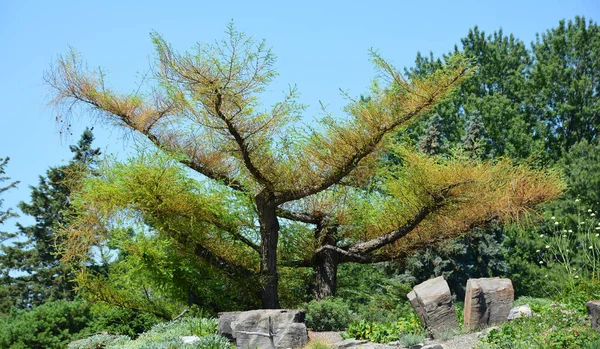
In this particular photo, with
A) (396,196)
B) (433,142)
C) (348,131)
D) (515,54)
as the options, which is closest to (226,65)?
(348,131)

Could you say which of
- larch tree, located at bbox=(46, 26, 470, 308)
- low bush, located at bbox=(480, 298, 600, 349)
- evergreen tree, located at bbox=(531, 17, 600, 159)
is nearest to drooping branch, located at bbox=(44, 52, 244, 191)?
larch tree, located at bbox=(46, 26, 470, 308)

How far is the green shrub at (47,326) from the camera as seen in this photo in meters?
13.8

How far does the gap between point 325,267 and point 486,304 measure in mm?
6117

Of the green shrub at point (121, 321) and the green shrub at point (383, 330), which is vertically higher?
the green shrub at point (121, 321)

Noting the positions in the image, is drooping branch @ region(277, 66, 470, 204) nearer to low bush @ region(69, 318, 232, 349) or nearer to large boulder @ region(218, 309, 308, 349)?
large boulder @ region(218, 309, 308, 349)

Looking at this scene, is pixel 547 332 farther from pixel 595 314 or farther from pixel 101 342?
pixel 101 342

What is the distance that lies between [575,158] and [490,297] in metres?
17.1

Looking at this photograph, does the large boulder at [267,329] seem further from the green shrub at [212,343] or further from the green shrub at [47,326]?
the green shrub at [47,326]

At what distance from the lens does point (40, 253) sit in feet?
84.1

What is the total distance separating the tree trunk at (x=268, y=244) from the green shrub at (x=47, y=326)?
421cm

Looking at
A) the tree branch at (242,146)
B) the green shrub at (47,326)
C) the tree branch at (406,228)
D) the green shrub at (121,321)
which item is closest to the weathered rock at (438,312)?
the tree branch at (406,228)

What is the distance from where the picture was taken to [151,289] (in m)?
15.2

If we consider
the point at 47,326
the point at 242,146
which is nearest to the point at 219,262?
the point at 242,146

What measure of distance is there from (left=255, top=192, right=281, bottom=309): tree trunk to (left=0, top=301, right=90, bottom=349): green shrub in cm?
421
